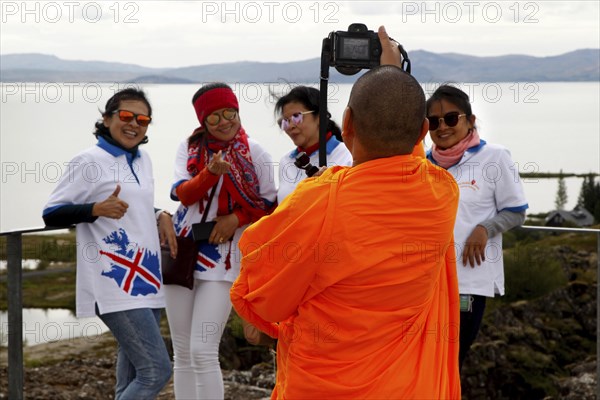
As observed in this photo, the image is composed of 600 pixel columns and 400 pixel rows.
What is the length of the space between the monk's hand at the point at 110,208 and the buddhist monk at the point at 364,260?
1.69m

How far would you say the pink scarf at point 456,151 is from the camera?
438 cm

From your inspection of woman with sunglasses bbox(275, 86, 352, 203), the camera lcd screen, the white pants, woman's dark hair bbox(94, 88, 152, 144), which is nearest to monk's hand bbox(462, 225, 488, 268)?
woman with sunglasses bbox(275, 86, 352, 203)

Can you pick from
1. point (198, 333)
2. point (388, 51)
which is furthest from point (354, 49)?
point (198, 333)

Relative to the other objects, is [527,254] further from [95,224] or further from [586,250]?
[95,224]

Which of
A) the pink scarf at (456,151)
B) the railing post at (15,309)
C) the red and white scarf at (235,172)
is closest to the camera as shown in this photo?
the pink scarf at (456,151)

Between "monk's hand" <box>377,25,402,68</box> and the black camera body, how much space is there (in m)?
Answer: 0.02

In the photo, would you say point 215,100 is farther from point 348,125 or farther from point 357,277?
point 357,277

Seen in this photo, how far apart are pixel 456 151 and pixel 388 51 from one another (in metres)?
1.23

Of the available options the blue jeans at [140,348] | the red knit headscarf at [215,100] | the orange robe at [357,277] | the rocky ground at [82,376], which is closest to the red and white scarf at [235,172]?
the red knit headscarf at [215,100]

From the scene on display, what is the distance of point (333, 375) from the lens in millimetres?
2799

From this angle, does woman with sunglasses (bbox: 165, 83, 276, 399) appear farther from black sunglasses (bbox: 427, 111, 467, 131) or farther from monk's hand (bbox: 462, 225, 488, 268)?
monk's hand (bbox: 462, 225, 488, 268)

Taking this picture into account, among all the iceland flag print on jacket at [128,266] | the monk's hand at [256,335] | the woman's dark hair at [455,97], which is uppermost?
the woman's dark hair at [455,97]

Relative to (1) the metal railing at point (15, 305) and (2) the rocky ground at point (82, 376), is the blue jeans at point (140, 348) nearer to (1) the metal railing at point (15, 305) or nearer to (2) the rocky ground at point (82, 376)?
(1) the metal railing at point (15, 305)

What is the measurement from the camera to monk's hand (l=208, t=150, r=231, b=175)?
4.46 metres
